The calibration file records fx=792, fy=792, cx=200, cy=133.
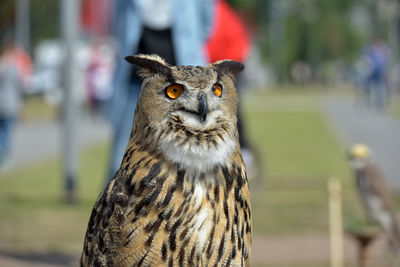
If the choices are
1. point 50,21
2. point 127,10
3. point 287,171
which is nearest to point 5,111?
point 287,171

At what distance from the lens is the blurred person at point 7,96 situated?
1260 cm

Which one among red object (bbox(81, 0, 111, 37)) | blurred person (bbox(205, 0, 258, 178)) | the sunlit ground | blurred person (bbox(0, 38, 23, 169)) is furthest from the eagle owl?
red object (bbox(81, 0, 111, 37))

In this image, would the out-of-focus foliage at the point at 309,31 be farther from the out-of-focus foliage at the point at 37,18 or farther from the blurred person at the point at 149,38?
the blurred person at the point at 149,38

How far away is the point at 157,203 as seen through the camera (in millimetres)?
2338

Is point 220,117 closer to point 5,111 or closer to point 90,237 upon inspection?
point 90,237

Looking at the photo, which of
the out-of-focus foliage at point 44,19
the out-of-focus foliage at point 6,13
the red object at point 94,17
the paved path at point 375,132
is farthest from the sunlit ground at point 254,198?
the out-of-focus foliage at point 44,19

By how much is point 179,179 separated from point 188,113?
196 mm

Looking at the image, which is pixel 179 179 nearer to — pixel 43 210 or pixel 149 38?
pixel 149 38

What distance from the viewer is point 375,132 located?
673 inches

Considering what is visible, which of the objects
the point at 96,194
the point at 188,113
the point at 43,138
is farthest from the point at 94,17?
the point at 188,113

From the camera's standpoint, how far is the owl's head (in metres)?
2.32

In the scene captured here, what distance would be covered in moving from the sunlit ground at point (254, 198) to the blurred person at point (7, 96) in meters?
0.61

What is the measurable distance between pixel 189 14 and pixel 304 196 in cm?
459

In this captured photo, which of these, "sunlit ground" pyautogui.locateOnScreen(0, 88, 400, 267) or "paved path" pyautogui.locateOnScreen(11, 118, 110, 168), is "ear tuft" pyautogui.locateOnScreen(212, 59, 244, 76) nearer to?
"sunlit ground" pyautogui.locateOnScreen(0, 88, 400, 267)
